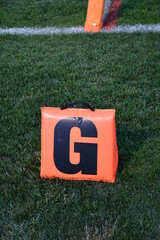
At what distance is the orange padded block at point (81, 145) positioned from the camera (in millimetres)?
2260

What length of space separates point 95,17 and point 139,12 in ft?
3.70

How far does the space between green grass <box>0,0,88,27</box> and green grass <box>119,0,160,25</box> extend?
0.63m

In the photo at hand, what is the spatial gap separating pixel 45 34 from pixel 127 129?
304 cm

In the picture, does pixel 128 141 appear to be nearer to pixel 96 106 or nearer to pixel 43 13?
pixel 96 106

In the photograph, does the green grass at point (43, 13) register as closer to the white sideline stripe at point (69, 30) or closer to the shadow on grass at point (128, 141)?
the white sideline stripe at point (69, 30)

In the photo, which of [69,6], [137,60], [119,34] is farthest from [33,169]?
[69,6]

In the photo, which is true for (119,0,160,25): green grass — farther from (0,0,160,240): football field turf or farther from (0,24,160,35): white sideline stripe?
(0,0,160,240): football field turf

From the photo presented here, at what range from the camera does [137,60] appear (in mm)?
4332

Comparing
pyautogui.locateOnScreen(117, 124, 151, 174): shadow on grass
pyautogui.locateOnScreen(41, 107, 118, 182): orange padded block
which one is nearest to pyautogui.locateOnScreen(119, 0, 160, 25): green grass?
pyautogui.locateOnScreen(117, 124, 151, 174): shadow on grass

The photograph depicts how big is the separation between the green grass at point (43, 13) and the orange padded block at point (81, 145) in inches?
160

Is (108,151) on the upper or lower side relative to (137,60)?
lower

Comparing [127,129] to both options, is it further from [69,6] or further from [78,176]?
[69,6]

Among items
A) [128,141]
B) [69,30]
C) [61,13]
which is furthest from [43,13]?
[128,141]

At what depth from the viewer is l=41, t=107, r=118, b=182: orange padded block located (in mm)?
2260
